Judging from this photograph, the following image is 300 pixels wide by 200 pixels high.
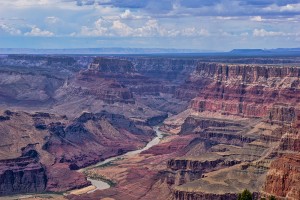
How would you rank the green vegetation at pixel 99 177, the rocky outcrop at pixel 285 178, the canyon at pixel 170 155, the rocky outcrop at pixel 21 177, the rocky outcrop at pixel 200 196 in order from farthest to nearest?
the green vegetation at pixel 99 177
the rocky outcrop at pixel 21 177
the canyon at pixel 170 155
the rocky outcrop at pixel 200 196
the rocky outcrop at pixel 285 178

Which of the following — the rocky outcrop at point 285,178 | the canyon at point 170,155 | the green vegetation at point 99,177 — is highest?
the rocky outcrop at point 285,178

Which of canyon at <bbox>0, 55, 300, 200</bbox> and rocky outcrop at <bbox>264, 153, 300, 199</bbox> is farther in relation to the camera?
canyon at <bbox>0, 55, 300, 200</bbox>

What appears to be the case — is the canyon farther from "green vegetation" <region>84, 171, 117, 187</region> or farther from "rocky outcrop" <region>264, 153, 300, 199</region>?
"green vegetation" <region>84, 171, 117, 187</region>

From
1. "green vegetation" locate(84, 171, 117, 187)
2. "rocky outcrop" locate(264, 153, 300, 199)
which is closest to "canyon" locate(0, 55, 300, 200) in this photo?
"rocky outcrop" locate(264, 153, 300, 199)

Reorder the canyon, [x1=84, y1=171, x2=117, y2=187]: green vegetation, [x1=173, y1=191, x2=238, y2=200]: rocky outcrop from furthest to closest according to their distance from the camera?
[x1=84, y1=171, x2=117, y2=187]: green vegetation, the canyon, [x1=173, y1=191, x2=238, y2=200]: rocky outcrop

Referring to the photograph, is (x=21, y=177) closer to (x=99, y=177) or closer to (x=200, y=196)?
(x=99, y=177)

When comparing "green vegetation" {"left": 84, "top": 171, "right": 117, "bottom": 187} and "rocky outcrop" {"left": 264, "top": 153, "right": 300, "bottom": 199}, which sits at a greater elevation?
"rocky outcrop" {"left": 264, "top": 153, "right": 300, "bottom": 199}


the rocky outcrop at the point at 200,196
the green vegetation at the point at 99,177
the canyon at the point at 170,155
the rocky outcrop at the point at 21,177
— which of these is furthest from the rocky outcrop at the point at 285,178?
the rocky outcrop at the point at 21,177

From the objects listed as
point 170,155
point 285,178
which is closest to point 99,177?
point 170,155

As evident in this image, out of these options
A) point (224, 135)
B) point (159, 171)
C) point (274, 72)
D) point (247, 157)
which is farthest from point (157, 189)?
point (274, 72)

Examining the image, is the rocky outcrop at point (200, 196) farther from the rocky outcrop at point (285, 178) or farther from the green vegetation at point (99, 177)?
the green vegetation at point (99, 177)

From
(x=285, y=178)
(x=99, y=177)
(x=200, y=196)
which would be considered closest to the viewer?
(x=285, y=178)

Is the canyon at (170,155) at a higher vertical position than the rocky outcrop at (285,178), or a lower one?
lower
